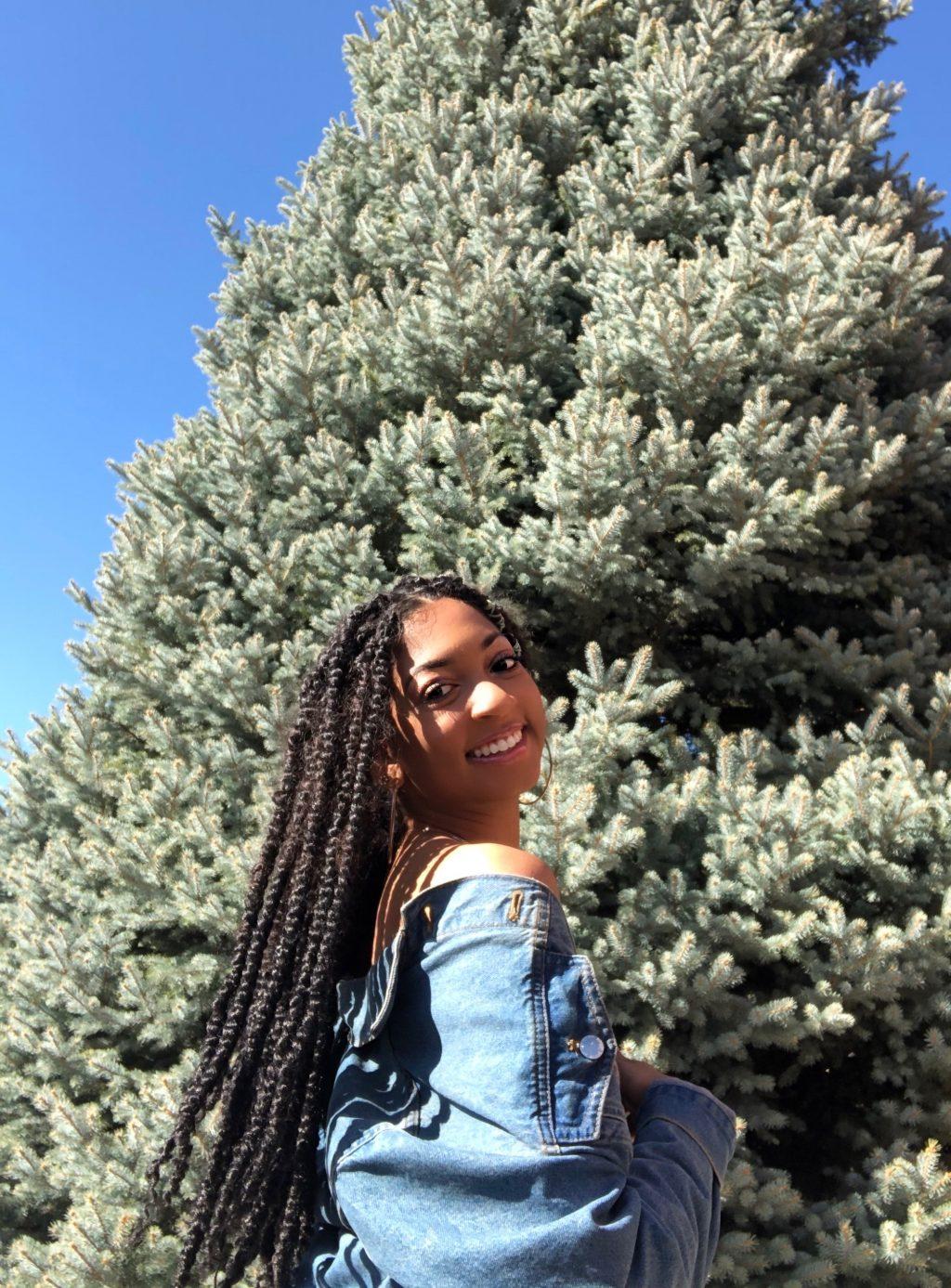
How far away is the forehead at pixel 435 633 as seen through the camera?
1630mm

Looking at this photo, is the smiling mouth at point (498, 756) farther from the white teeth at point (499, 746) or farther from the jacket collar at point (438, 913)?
the jacket collar at point (438, 913)

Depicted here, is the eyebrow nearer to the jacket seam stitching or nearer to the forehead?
the forehead

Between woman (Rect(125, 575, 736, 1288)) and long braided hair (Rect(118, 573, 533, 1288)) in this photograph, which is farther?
long braided hair (Rect(118, 573, 533, 1288))

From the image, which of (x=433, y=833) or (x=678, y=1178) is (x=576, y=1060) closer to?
(x=678, y=1178)

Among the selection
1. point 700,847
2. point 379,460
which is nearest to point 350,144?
point 379,460

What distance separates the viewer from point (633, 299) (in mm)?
3652

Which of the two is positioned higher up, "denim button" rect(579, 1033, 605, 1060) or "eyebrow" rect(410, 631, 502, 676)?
"eyebrow" rect(410, 631, 502, 676)

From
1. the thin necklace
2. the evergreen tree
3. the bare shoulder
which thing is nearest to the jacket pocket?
the bare shoulder

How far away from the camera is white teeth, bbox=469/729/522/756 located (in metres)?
1.57

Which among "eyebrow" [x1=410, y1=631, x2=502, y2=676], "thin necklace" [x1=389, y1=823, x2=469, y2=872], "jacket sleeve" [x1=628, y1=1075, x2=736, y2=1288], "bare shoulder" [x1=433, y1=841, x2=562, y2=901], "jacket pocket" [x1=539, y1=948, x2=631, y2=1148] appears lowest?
"jacket sleeve" [x1=628, y1=1075, x2=736, y2=1288]

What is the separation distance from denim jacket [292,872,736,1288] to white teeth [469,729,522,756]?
0.33 meters

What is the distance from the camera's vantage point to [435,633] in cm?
165

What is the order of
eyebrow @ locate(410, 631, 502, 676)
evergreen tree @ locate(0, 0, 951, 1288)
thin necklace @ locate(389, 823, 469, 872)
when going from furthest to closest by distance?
evergreen tree @ locate(0, 0, 951, 1288) < eyebrow @ locate(410, 631, 502, 676) < thin necklace @ locate(389, 823, 469, 872)

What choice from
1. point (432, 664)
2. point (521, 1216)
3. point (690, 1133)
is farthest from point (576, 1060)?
point (432, 664)
